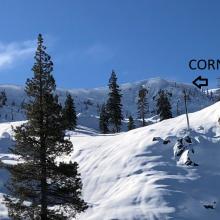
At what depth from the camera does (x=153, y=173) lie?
194 ft

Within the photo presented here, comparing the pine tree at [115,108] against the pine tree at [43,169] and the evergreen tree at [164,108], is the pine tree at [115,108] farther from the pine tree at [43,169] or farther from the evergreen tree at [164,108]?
the pine tree at [43,169]

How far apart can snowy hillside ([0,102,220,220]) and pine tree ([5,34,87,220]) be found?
20834 millimetres

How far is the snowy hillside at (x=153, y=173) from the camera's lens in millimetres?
51219

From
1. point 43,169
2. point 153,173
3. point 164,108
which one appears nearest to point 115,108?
point 164,108

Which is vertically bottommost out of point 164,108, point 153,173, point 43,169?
point 153,173

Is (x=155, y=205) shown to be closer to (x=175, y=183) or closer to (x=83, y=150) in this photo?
(x=175, y=183)

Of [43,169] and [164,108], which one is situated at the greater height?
[164,108]

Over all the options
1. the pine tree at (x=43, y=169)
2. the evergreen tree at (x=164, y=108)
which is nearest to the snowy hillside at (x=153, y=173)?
the pine tree at (x=43, y=169)

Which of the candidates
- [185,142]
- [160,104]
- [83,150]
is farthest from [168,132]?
[160,104]

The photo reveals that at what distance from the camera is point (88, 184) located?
6109 centimetres

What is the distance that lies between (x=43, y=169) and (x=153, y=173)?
103ft

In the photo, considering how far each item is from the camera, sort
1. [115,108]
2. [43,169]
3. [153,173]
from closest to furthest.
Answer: [43,169] → [153,173] → [115,108]

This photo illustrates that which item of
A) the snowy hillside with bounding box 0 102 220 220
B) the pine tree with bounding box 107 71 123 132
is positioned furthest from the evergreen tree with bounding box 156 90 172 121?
the snowy hillside with bounding box 0 102 220 220

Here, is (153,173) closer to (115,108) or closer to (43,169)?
(43,169)
